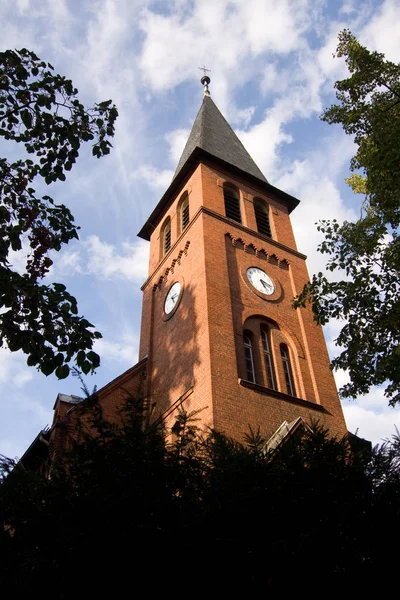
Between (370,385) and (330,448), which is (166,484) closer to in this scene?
(330,448)

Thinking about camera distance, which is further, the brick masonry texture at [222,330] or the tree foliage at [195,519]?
the brick masonry texture at [222,330]

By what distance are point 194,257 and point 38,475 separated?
34.2 ft

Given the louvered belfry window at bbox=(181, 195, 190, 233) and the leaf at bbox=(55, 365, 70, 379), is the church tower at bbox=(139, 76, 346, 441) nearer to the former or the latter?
the louvered belfry window at bbox=(181, 195, 190, 233)

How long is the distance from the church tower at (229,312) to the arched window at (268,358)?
0.04 metres

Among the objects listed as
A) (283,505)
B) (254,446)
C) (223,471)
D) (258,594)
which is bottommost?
(258,594)

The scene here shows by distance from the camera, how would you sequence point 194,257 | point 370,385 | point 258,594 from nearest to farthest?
point 258,594, point 370,385, point 194,257

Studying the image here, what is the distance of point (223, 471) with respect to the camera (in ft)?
22.0

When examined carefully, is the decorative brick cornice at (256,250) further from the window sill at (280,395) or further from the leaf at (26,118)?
the leaf at (26,118)

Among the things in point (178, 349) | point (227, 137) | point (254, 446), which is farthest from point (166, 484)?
point (227, 137)

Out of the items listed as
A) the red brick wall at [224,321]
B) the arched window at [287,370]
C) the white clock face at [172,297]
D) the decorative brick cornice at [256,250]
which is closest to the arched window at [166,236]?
the red brick wall at [224,321]

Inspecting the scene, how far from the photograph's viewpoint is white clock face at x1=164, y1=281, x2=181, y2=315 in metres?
16.6

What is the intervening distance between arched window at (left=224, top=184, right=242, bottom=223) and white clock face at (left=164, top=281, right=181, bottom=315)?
3578mm

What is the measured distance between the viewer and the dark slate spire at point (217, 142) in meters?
21.4

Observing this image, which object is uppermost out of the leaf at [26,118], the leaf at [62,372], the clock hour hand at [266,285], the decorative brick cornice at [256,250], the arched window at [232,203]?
the arched window at [232,203]
